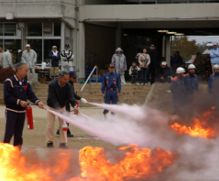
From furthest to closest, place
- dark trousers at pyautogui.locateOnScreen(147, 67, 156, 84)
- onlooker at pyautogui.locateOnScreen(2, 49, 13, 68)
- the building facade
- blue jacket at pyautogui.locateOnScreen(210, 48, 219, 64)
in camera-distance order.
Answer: the building facade
onlooker at pyautogui.locateOnScreen(2, 49, 13, 68)
dark trousers at pyautogui.locateOnScreen(147, 67, 156, 84)
blue jacket at pyautogui.locateOnScreen(210, 48, 219, 64)

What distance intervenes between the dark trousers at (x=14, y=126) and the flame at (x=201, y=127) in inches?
104

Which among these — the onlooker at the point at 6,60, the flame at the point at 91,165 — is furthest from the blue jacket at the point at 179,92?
the onlooker at the point at 6,60

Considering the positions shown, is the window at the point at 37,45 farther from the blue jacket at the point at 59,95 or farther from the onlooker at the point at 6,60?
the blue jacket at the point at 59,95

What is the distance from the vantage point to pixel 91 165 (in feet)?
25.5

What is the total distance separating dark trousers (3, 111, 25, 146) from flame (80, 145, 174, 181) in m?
2.60

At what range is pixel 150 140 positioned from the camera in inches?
348

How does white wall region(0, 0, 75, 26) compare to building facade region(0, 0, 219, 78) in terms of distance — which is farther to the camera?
building facade region(0, 0, 219, 78)

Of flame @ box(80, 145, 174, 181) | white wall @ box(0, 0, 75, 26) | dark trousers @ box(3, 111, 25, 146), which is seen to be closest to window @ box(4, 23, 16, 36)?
white wall @ box(0, 0, 75, 26)

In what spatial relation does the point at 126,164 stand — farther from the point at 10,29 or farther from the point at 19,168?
the point at 10,29

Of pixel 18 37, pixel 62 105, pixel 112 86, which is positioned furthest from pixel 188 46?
pixel 62 105

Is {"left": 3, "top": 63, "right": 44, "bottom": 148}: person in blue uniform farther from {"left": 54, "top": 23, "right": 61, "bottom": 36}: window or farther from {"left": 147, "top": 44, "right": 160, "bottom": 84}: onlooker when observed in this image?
{"left": 54, "top": 23, "right": 61, "bottom": 36}: window

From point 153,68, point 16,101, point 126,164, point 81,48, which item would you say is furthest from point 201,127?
point 81,48

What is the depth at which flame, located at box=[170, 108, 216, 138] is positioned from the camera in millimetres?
9602

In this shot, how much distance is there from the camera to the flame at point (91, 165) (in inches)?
285
